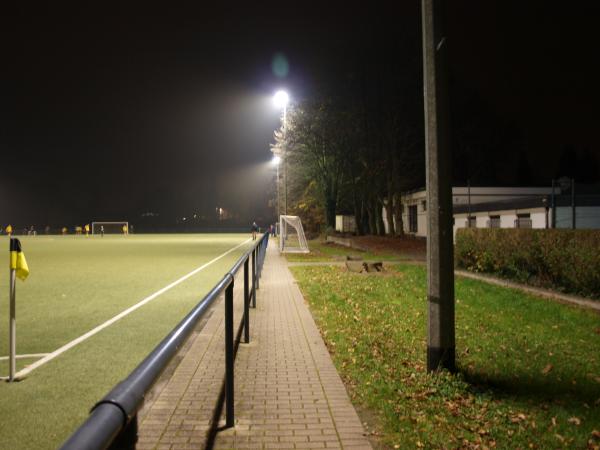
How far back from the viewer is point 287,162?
4469cm

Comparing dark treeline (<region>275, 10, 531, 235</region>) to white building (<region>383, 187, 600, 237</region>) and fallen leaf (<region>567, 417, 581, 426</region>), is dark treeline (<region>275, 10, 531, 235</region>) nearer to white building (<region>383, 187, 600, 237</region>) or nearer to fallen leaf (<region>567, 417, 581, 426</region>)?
white building (<region>383, 187, 600, 237</region>)

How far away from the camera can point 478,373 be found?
5637mm

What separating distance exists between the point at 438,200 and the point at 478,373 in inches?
78.6

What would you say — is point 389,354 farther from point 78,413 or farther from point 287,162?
point 287,162

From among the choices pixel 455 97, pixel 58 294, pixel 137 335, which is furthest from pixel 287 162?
pixel 137 335

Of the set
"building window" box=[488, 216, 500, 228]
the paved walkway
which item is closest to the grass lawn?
the paved walkway

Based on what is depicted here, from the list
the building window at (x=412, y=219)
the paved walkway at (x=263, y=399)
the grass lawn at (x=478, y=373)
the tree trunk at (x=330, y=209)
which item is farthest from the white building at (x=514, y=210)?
the paved walkway at (x=263, y=399)

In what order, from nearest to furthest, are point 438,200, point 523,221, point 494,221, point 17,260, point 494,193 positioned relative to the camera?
1. point 438,200
2. point 17,260
3. point 523,221
4. point 494,221
5. point 494,193

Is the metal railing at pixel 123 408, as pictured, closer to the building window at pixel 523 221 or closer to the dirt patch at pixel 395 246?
the dirt patch at pixel 395 246

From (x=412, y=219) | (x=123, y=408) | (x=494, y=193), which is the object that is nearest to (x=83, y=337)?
(x=123, y=408)

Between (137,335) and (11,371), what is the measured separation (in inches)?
91.4

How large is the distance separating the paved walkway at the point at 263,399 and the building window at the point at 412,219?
1509 inches

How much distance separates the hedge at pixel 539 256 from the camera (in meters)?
10.3

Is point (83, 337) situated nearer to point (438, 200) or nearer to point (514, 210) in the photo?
point (438, 200)
